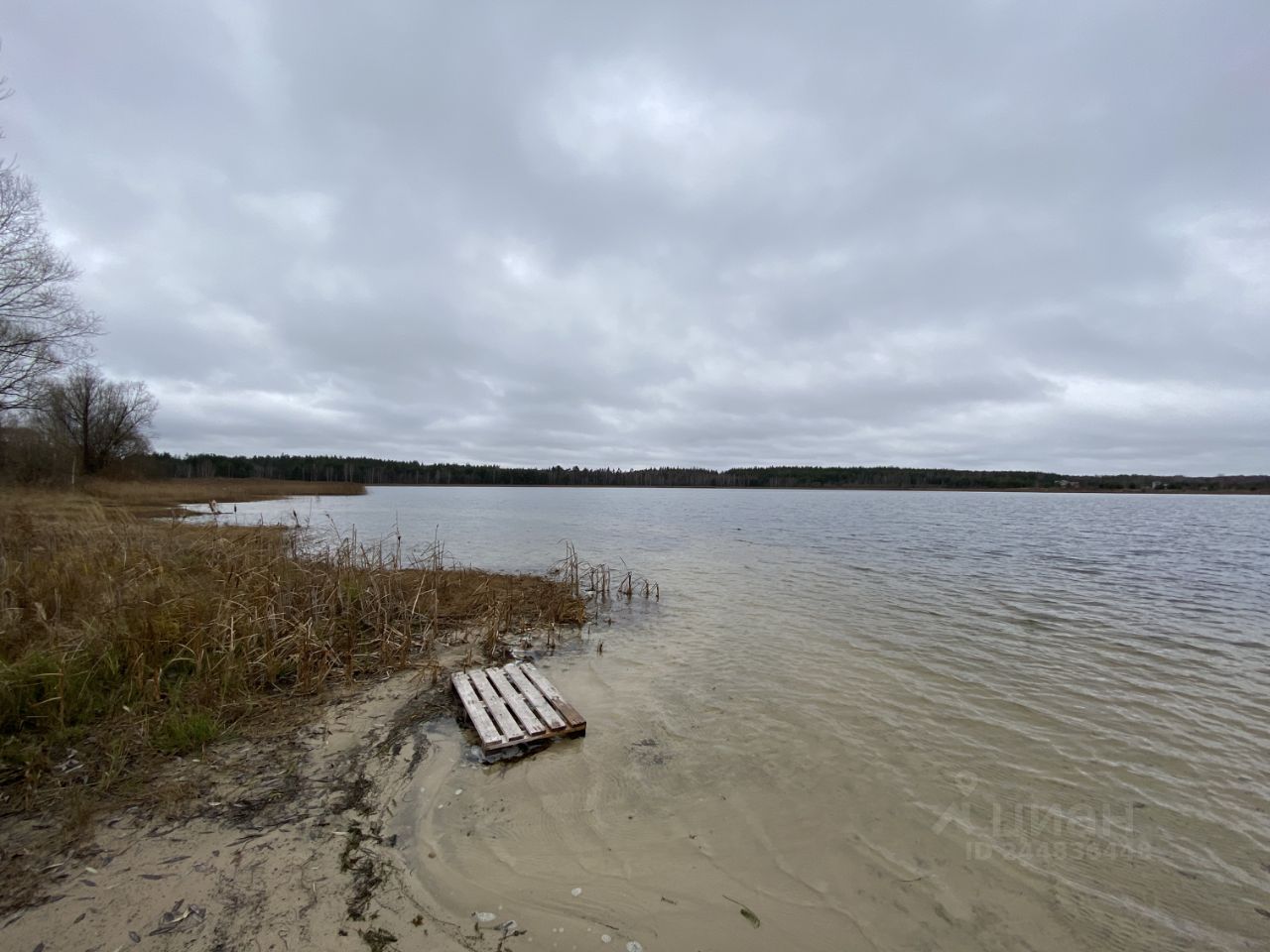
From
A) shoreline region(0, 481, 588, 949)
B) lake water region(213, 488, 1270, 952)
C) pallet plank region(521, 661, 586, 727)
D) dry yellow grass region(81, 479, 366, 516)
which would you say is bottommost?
lake water region(213, 488, 1270, 952)

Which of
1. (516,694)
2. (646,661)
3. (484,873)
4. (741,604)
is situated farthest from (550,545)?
(484,873)

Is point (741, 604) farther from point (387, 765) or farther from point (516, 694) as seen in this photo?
point (387, 765)

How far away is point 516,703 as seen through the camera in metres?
6.22

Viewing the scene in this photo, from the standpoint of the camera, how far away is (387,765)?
5035 millimetres

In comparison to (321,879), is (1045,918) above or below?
below

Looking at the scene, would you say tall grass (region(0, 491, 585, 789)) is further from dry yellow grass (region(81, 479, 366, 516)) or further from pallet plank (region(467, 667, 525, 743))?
dry yellow grass (region(81, 479, 366, 516))

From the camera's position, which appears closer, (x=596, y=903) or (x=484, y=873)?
(x=596, y=903)

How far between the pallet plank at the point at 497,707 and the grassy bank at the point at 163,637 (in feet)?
4.48

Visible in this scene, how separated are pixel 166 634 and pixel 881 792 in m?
7.74

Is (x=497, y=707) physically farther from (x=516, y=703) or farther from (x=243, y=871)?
(x=243, y=871)

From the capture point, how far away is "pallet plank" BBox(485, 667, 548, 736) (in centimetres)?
572

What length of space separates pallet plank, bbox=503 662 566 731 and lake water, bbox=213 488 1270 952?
Answer: 336 millimetres

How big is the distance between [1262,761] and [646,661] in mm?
7277

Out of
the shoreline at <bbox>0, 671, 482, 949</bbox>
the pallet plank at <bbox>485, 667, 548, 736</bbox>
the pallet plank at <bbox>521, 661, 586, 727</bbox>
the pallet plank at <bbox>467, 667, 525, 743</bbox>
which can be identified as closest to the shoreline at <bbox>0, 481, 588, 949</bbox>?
the shoreline at <bbox>0, 671, 482, 949</bbox>
